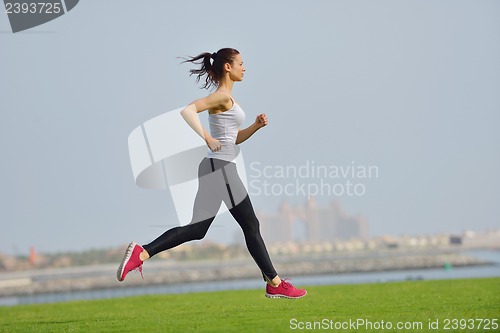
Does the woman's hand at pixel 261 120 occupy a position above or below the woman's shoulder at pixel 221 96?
below

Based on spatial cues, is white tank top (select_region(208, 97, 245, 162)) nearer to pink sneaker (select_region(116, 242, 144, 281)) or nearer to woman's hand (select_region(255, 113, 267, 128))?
woman's hand (select_region(255, 113, 267, 128))

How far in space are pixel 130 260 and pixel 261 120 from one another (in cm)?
160

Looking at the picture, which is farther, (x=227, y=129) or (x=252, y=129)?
(x=252, y=129)

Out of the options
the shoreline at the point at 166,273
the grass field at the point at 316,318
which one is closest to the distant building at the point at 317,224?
the shoreline at the point at 166,273

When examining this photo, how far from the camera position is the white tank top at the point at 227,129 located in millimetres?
7523

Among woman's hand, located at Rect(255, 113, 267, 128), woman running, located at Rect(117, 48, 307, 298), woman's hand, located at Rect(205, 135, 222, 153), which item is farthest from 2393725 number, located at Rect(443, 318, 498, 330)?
woman's hand, located at Rect(205, 135, 222, 153)

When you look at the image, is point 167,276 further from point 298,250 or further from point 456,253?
point 456,253

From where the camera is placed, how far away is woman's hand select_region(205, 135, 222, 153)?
23.8 ft

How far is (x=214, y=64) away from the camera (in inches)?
304

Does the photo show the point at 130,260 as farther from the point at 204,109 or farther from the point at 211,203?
the point at 204,109

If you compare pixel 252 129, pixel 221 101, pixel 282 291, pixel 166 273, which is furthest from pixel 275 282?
pixel 166 273

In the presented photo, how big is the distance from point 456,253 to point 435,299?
11452 centimetres

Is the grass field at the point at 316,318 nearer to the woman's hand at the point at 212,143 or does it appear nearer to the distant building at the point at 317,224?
the woman's hand at the point at 212,143

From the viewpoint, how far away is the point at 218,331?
754cm
